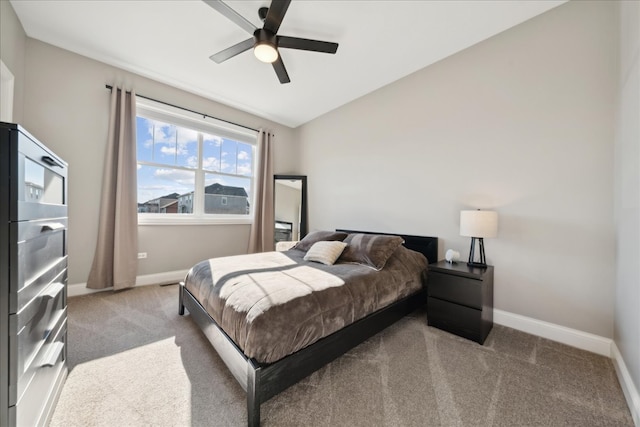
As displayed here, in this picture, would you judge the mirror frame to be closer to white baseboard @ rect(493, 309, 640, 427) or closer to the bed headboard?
the bed headboard

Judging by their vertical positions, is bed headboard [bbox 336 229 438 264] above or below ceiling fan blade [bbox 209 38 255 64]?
below

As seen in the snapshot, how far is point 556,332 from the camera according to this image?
2.07m

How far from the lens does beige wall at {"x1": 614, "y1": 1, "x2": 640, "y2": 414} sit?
139 centimetres

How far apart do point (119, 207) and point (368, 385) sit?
3.43 m

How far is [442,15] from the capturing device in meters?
2.20

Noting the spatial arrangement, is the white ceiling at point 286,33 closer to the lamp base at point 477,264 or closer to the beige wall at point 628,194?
the beige wall at point 628,194

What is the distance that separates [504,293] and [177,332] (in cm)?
313

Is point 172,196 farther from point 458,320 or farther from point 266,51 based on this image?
point 458,320

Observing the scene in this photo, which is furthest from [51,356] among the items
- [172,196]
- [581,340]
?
[581,340]

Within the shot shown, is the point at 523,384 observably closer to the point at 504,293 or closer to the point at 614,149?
the point at 504,293

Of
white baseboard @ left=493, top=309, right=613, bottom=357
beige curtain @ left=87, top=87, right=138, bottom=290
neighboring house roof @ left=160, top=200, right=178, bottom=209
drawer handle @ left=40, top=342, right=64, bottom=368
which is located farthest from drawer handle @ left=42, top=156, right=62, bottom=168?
white baseboard @ left=493, top=309, right=613, bottom=357

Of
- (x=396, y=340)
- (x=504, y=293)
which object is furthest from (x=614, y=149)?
(x=396, y=340)

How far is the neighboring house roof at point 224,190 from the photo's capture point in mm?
4031

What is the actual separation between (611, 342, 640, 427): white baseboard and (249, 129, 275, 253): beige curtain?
13.7 ft
